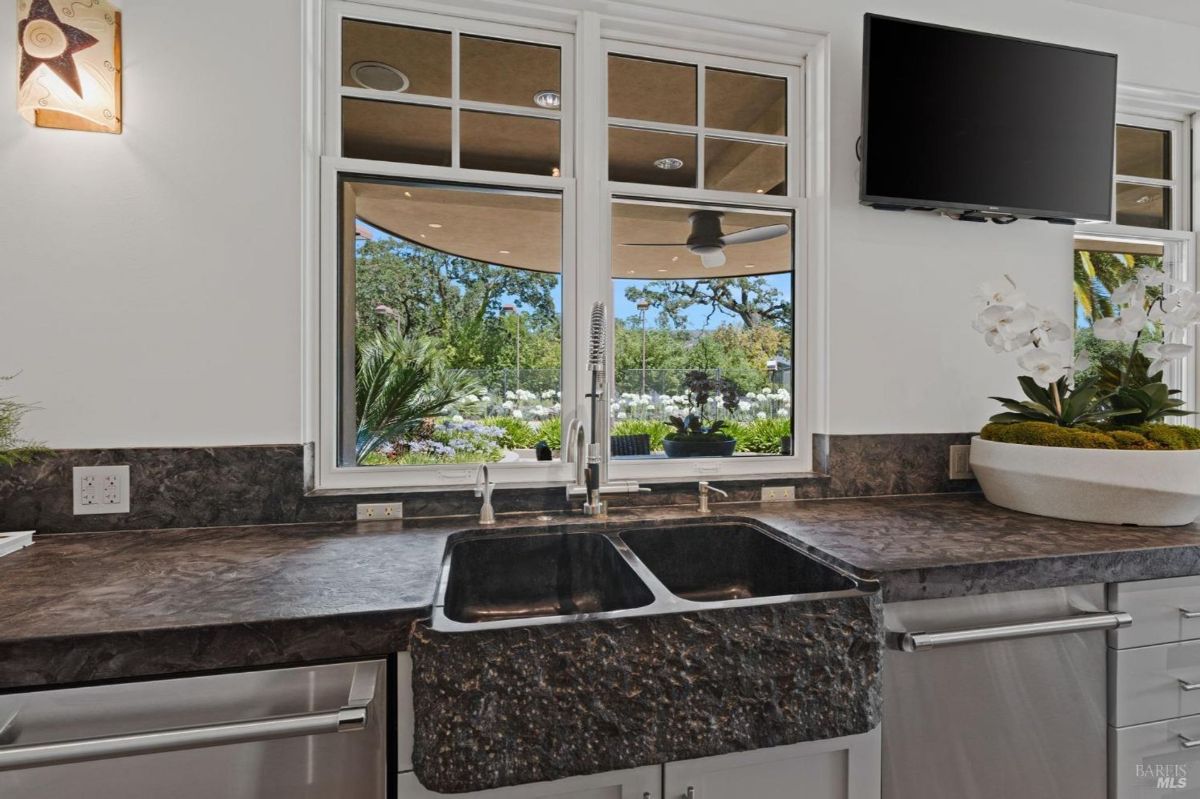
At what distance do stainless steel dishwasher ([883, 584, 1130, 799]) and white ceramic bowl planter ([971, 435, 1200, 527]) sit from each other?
0.36 meters

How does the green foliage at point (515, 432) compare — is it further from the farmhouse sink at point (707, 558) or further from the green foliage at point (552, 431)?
the farmhouse sink at point (707, 558)

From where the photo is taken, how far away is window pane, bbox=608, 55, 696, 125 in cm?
189

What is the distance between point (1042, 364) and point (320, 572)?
1.95 m

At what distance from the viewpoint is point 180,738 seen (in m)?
0.80

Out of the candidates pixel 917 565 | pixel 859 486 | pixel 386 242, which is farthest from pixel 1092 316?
pixel 386 242

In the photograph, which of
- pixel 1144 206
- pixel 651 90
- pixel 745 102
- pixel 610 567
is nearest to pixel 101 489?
pixel 610 567

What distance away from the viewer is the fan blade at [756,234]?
1961 millimetres

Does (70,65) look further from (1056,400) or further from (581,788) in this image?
(1056,400)

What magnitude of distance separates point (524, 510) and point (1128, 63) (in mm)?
2793

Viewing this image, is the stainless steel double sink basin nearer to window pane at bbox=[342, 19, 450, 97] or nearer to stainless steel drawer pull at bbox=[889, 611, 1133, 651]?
stainless steel drawer pull at bbox=[889, 611, 1133, 651]

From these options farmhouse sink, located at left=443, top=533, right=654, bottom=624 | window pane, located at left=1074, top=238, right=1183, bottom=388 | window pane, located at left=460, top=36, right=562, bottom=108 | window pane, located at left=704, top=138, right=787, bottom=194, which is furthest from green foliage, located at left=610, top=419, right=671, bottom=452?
window pane, located at left=1074, top=238, right=1183, bottom=388

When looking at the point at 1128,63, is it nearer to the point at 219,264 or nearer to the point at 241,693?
the point at 219,264

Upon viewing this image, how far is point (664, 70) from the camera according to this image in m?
1.92

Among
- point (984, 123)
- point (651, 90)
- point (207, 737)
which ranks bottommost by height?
point (207, 737)
